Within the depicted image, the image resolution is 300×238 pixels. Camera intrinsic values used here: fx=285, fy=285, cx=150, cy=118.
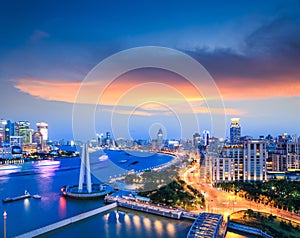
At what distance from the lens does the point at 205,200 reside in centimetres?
605

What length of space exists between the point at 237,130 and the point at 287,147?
6.15 metres

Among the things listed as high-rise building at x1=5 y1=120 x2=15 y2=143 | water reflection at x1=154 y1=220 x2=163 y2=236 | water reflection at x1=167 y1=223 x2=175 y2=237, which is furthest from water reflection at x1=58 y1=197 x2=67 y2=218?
high-rise building at x1=5 y1=120 x2=15 y2=143

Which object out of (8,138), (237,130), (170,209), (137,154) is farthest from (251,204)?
(8,138)

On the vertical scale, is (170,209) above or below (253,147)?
below

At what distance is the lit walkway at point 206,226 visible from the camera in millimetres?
3939

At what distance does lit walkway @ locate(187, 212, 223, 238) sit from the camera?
12.9ft

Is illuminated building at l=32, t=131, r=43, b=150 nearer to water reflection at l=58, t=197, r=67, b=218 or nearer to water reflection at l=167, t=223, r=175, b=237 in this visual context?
water reflection at l=58, t=197, r=67, b=218

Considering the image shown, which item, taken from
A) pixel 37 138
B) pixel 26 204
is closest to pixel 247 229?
pixel 26 204

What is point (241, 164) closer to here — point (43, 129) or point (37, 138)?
point (37, 138)

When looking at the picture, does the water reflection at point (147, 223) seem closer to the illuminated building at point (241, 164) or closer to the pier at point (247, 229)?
the pier at point (247, 229)

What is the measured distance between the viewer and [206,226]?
4.16m

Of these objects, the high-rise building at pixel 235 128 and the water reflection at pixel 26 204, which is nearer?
the water reflection at pixel 26 204

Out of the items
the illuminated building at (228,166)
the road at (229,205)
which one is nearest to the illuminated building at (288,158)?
the illuminated building at (228,166)

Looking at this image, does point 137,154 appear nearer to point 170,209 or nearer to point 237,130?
point 237,130
